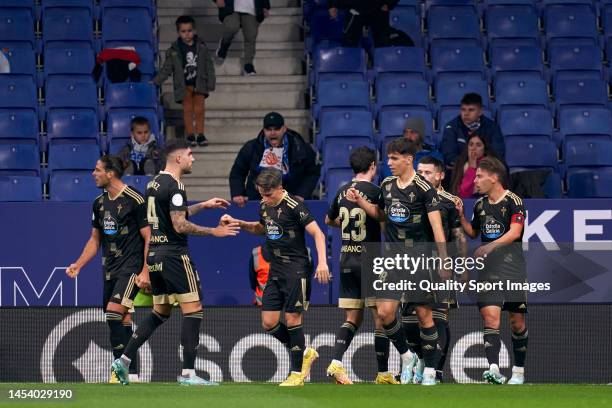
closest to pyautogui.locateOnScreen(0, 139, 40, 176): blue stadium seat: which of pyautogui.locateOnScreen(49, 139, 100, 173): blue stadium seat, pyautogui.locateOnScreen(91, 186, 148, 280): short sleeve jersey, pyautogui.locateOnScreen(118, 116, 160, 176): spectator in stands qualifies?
pyautogui.locateOnScreen(49, 139, 100, 173): blue stadium seat

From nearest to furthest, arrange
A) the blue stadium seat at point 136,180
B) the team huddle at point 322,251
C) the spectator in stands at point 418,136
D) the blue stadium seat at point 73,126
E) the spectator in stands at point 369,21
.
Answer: the team huddle at point 322,251
the spectator in stands at point 418,136
the blue stadium seat at point 136,180
the blue stadium seat at point 73,126
the spectator in stands at point 369,21

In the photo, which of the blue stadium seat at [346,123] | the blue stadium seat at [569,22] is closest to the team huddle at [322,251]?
the blue stadium seat at [346,123]

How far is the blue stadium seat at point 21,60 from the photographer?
63.6 feet

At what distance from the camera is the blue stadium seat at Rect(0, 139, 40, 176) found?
18.0 meters

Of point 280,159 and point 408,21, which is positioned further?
point 408,21

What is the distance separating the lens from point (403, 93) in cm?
1928

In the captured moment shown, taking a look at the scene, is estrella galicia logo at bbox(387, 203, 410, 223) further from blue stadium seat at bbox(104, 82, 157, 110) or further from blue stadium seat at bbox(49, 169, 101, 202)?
blue stadium seat at bbox(104, 82, 157, 110)

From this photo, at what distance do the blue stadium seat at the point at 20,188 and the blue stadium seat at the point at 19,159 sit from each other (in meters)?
0.53

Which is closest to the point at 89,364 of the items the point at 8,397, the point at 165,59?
the point at 8,397

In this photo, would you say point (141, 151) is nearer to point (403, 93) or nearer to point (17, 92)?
point (17, 92)

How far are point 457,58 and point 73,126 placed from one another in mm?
5288

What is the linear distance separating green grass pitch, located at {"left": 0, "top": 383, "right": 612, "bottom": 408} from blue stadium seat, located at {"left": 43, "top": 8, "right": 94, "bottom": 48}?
7.82 metres

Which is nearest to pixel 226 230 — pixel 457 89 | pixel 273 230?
pixel 273 230

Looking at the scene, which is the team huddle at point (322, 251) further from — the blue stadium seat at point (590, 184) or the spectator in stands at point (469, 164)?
the blue stadium seat at point (590, 184)
